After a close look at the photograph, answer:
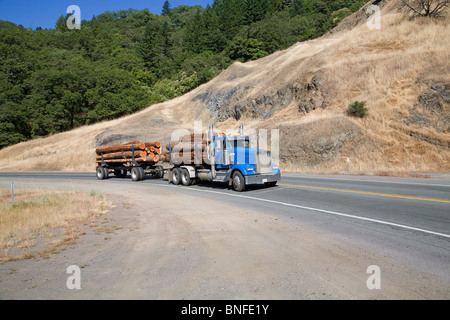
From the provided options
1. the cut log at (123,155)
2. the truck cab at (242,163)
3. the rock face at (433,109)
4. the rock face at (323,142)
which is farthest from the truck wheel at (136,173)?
the rock face at (433,109)

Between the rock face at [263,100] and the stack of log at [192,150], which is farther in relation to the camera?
the rock face at [263,100]

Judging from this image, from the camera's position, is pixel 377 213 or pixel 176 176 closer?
pixel 377 213

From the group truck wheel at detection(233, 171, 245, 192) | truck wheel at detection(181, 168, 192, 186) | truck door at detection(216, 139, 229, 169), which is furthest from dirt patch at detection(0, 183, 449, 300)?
truck wheel at detection(181, 168, 192, 186)

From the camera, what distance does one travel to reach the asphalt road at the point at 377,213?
5.80 metres

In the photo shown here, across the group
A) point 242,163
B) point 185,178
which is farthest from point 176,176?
point 242,163

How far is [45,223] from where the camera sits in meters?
8.71

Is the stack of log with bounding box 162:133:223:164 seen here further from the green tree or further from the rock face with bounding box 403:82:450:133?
the green tree

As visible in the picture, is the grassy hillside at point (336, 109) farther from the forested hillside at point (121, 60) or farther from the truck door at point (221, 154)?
the truck door at point (221, 154)

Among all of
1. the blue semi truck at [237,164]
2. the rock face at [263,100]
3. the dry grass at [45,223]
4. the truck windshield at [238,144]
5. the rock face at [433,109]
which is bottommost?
the dry grass at [45,223]

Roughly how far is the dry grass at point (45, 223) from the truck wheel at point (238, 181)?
5.94m

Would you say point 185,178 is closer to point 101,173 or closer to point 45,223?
point 101,173

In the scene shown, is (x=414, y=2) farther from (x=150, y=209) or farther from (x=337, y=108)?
(x=150, y=209)

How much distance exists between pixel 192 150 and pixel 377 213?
10.9m

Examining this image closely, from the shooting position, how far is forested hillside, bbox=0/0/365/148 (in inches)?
2628
